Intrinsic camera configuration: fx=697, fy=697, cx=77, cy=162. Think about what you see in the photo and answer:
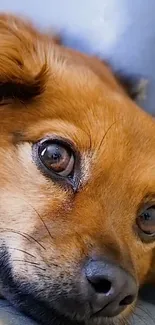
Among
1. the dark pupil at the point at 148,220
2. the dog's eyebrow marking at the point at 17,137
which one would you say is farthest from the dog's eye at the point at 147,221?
the dog's eyebrow marking at the point at 17,137

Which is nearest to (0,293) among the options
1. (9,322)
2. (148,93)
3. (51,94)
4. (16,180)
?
(9,322)

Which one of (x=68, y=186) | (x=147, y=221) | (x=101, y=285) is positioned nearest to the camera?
(x=101, y=285)

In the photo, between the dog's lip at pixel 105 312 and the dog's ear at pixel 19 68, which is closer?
the dog's lip at pixel 105 312

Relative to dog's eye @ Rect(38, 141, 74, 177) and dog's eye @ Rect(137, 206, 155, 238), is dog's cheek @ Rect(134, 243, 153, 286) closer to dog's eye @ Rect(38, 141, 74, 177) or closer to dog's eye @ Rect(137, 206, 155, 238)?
dog's eye @ Rect(137, 206, 155, 238)

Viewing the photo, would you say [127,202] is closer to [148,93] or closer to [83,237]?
[83,237]

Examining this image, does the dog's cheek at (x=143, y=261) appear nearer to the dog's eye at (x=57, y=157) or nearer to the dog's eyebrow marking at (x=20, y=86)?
the dog's eye at (x=57, y=157)

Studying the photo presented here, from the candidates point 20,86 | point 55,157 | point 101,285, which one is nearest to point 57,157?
point 55,157

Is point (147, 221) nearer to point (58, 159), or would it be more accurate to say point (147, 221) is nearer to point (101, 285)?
point (58, 159)
